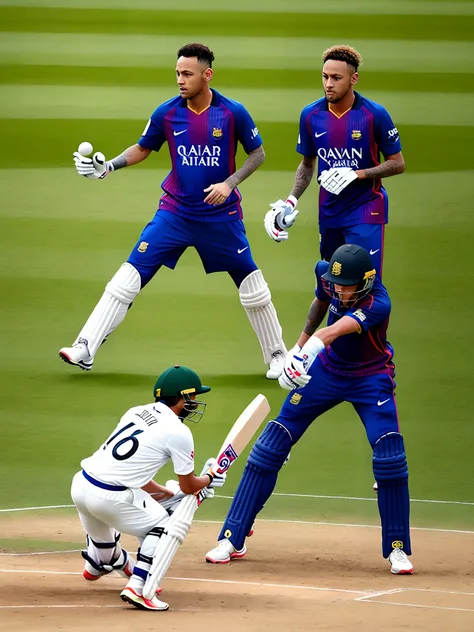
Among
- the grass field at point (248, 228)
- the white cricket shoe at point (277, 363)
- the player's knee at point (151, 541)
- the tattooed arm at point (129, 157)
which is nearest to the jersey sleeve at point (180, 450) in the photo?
the player's knee at point (151, 541)

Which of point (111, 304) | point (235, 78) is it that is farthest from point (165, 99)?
point (111, 304)

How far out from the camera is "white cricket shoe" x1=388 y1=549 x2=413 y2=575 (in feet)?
24.0

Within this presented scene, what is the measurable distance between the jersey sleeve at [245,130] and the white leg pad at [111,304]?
102 cm

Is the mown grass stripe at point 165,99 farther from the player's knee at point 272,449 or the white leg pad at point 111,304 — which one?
the player's knee at point 272,449

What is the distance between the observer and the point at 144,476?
6664mm

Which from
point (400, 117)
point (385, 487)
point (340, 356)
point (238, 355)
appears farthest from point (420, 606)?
point (400, 117)

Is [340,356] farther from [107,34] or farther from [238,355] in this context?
[107,34]

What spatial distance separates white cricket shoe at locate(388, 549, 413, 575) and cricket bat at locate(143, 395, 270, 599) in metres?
0.95

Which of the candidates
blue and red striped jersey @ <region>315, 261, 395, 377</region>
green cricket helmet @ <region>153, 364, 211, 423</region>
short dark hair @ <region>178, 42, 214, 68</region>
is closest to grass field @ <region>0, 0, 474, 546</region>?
blue and red striped jersey @ <region>315, 261, 395, 377</region>

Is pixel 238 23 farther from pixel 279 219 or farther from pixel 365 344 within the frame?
pixel 365 344

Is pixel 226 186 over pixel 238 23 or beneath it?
beneath

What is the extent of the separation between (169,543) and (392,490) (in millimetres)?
1358

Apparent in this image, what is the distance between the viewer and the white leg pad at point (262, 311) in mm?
9336

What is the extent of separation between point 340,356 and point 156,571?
63.7 inches
